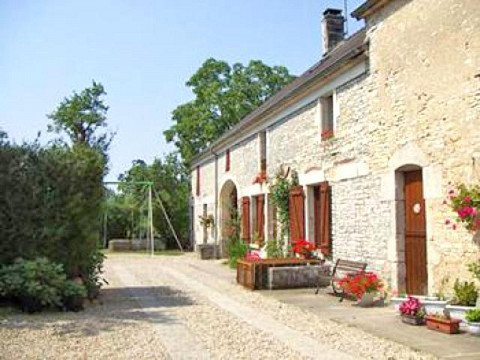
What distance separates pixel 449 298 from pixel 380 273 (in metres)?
1.89

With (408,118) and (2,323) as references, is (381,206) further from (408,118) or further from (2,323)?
(2,323)

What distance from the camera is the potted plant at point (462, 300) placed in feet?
21.8

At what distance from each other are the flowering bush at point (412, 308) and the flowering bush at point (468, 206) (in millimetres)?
1163

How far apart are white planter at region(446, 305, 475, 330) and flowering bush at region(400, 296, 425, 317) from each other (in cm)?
36

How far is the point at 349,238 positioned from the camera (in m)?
10.4

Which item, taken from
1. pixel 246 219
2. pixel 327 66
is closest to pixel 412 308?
pixel 327 66

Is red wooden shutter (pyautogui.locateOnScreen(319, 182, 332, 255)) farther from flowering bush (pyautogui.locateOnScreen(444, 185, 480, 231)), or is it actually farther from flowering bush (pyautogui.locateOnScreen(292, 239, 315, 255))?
flowering bush (pyautogui.locateOnScreen(444, 185, 480, 231))

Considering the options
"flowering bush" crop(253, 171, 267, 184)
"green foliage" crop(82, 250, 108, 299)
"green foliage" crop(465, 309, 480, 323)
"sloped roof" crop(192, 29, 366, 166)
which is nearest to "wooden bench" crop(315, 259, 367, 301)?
"green foliage" crop(465, 309, 480, 323)

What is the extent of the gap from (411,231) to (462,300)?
1.93 meters

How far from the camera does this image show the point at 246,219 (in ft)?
57.1

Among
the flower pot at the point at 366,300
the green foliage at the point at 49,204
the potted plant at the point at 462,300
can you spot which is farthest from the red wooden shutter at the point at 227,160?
the potted plant at the point at 462,300

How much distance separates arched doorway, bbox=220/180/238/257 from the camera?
800 inches

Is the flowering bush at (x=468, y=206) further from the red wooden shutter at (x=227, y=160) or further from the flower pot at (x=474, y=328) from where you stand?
the red wooden shutter at (x=227, y=160)

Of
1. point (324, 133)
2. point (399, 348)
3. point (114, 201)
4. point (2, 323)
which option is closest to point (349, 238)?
point (324, 133)
